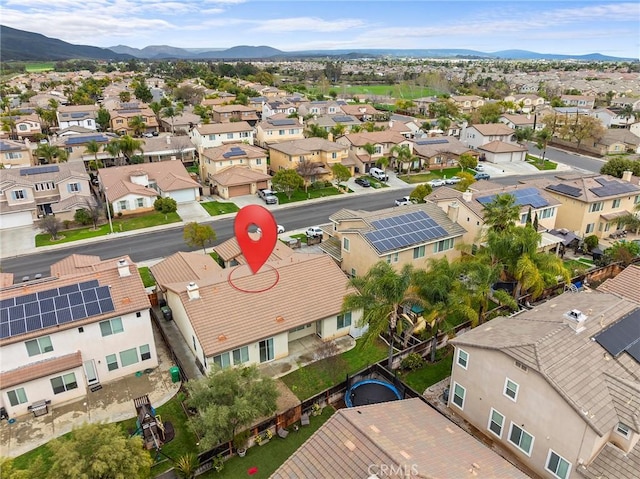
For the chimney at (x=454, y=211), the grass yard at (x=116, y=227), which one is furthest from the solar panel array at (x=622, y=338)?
the grass yard at (x=116, y=227)

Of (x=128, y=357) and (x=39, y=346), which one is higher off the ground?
(x=39, y=346)

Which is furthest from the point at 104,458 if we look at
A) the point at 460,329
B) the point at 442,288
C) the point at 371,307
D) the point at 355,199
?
the point at 355,199

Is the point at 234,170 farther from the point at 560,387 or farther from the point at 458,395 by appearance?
the point at 560,387

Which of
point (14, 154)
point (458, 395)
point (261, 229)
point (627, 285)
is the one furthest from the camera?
point (14, 154)

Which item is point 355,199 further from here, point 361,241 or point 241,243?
point 241,243

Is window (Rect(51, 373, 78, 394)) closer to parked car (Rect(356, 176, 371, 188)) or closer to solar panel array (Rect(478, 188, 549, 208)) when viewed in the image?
solar panel array (Rect(478, 188, 549, 208))

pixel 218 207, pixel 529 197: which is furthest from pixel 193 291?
pixel 529 197

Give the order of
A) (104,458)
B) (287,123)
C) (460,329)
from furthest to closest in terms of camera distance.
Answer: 1. (287,123)
2. (460,329)
3. (104,458)

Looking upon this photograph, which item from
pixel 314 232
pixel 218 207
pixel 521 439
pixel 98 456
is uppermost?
pixel 98 456
